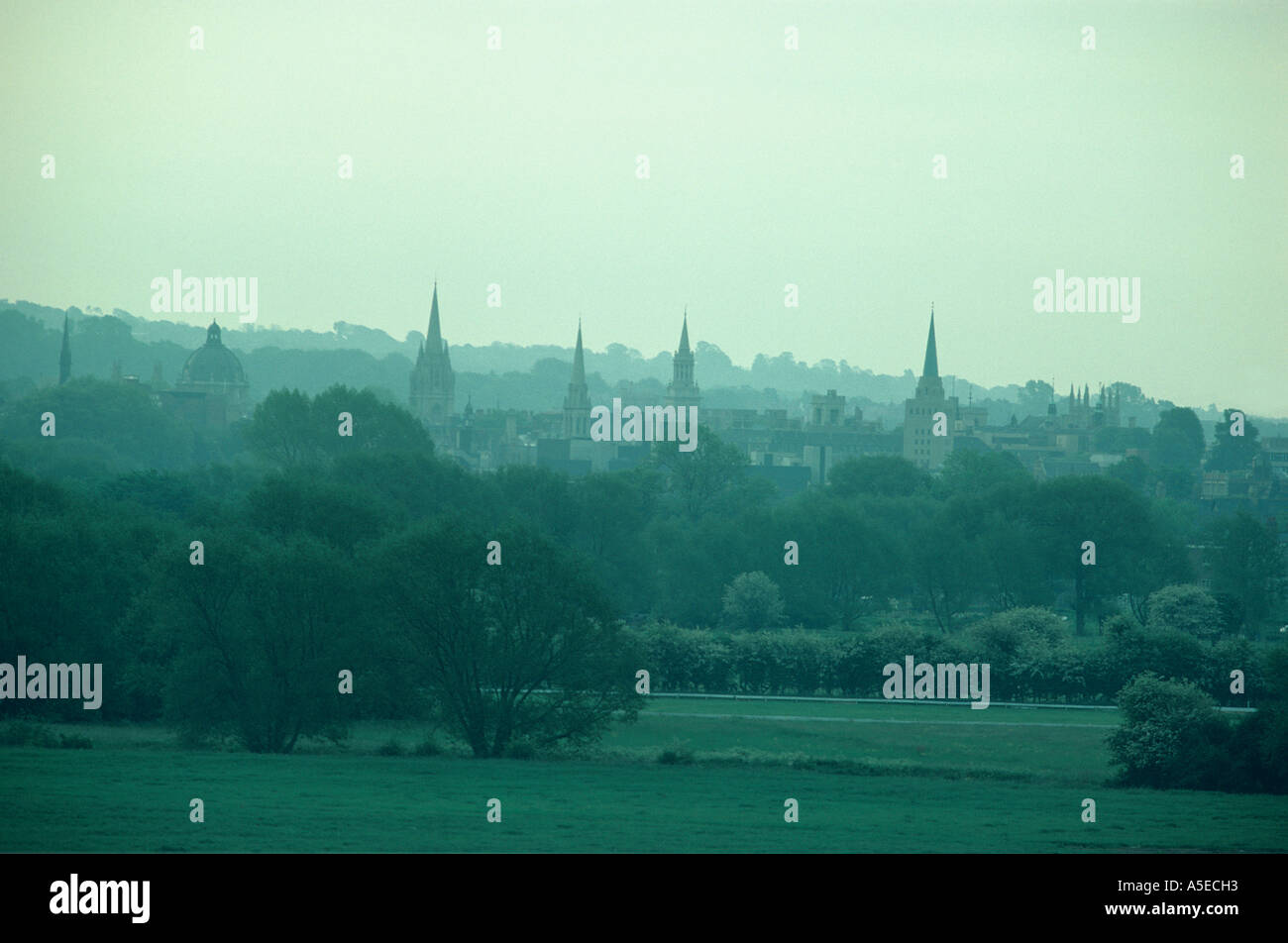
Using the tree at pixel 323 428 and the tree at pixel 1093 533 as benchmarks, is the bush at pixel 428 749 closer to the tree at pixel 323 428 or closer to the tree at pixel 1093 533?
the tree at pixel 1093 533

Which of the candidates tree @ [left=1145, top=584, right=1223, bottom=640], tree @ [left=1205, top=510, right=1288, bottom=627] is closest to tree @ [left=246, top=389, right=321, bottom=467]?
tree @ [left=1205, top=510, right=1288, bottom=627]

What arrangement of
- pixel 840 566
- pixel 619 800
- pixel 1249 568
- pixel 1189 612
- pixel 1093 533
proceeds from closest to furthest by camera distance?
pixel 619 800 → pixel 1189 612 → pixel 1249 568 → pixel 840 566 → pixel 1093 533

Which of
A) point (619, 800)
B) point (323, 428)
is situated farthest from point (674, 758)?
point (323, 428)

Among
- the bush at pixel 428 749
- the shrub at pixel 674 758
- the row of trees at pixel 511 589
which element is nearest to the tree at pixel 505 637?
the row of trees at pixel 511 589

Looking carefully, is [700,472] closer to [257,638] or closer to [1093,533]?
[1093,533]

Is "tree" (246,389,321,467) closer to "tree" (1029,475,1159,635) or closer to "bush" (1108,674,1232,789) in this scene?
"tree" (1029,475,1159,635)
